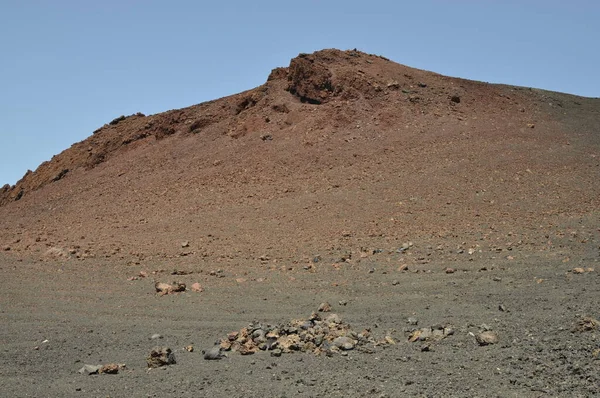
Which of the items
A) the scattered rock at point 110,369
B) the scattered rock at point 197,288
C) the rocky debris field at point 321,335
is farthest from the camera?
the scattered rock at point 197,288

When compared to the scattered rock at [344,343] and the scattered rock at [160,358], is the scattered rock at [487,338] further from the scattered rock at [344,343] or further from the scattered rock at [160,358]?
the scattered rock at [160,358]

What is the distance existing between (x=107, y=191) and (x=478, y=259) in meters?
14.5

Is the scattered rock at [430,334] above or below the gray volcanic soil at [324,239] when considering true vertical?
below

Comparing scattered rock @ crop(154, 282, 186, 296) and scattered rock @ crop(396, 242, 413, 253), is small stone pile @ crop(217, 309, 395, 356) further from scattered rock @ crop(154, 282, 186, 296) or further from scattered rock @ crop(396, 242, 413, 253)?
scattered rock @ crop(396, 242, 413, 253)

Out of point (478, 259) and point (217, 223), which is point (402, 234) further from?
point (217, 223)

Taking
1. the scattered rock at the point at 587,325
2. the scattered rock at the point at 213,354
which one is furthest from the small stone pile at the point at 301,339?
the scattered rock at the point at 587,325

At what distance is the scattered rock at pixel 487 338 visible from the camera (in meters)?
7.23

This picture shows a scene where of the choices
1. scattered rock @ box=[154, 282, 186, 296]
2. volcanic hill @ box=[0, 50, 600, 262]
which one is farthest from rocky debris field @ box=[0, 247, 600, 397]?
volcanic hill @ box=[0, 50, 600, 262]

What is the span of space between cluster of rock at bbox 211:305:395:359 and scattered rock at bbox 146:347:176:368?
48cm

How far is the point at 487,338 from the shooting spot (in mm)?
7277

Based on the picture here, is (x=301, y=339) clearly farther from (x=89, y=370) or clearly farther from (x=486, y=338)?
(x=89, y=370)

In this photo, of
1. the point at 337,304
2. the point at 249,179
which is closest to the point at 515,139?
the point at 249,179

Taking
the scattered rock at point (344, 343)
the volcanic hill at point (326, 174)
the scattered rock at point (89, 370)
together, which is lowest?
the scattered rock at point (89, 370)

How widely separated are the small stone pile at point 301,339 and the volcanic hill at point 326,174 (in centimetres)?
525
